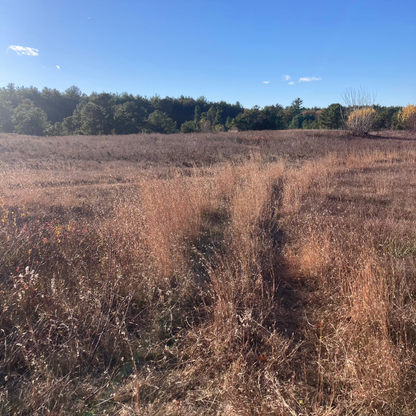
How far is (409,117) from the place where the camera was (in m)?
32.9

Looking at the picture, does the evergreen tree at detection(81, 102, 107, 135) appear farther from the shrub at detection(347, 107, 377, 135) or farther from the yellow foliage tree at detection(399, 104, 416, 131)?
the yellow foliage tree at detection(399, 104, 416, 131)

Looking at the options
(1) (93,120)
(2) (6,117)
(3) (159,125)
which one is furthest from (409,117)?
(2) (6,117)

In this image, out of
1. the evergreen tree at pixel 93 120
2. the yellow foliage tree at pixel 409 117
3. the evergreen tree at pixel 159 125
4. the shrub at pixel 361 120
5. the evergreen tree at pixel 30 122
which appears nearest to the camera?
the shrub at pixel 361 120

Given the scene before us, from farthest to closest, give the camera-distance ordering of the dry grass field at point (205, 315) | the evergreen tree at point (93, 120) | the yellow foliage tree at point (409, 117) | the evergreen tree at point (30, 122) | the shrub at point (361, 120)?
the evergreen tree at point (93, 120) → the evergreen tree at point (30, 122) → the yellow foliage tree at point (409, 117) → the shrub at point (361, 120) → the dry grass field at point (205, 315)

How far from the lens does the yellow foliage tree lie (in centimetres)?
3103

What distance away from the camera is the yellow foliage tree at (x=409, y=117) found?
102 ft

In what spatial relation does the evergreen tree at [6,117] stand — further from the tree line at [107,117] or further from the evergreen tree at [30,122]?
the evergreen tree at [30,122]

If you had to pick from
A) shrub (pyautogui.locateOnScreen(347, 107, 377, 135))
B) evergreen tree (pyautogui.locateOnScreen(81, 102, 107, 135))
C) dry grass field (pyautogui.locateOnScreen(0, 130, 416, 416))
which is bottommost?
dry grass field (pyautogui.locateOnScreen(0, 130, 416, 416))

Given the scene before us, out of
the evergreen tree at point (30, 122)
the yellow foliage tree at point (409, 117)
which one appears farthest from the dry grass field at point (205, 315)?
the evergreen tree at point (30, 122)

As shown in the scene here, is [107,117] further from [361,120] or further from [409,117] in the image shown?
[409,117]

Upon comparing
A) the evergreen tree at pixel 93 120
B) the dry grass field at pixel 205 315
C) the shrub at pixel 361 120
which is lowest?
the dry grass field at pixel 205 315

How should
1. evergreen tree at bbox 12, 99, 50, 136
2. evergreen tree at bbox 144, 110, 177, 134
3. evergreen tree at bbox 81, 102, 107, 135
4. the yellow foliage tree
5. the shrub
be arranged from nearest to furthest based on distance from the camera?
the shrub < the yellow foliage tree < evergreen tree at bbox 12, 99, 50, 136 < evergreen tree at bbox 81, 102, 107, 135 < evergreen tree at bbox 144, 110, 177, 134

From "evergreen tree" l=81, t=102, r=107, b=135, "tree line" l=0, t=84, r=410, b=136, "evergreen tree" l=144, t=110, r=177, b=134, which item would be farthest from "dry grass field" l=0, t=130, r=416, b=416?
"evergreen tree" l=144, t=110, r=177, b=134

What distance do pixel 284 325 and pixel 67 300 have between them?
184 centimetres
